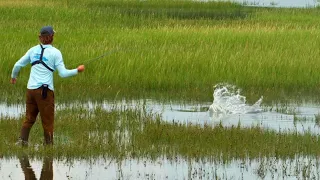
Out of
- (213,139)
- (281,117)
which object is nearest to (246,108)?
(281,117)

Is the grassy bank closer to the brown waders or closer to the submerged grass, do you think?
the submerged grass

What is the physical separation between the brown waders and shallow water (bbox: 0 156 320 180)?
0.45 meters

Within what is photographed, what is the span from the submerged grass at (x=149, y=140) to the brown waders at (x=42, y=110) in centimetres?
13

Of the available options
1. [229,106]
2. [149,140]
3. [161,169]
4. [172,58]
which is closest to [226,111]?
[229,106]

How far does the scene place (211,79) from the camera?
16.6 metres

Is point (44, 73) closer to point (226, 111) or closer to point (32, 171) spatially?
point (32, 171)

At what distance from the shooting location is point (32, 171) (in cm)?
918

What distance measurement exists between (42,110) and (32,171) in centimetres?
105

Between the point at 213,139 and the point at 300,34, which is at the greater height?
the point at 300,34

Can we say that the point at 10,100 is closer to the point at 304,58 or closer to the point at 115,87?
the point at 115,87

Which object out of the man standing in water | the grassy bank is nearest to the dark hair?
the man standing in water

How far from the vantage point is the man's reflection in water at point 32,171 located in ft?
29.3

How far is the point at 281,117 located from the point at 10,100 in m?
4.29

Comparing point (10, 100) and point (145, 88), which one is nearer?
point (10, 100)
